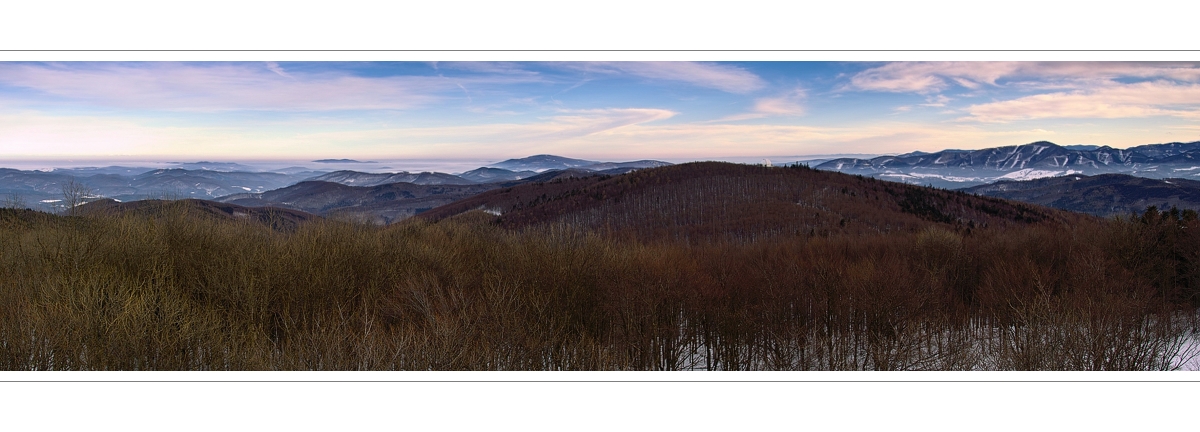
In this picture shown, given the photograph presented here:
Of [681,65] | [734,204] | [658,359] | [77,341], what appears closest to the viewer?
[77,341]

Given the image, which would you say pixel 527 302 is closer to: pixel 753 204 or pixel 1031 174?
pixel 753 204

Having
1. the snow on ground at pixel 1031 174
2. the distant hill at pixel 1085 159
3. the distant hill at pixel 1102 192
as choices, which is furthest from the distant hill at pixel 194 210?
the snow on ground at pixel 1031 174

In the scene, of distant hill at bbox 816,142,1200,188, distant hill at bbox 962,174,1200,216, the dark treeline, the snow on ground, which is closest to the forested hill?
distant hill at bbox 962,174,1200,216
